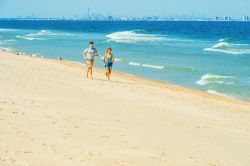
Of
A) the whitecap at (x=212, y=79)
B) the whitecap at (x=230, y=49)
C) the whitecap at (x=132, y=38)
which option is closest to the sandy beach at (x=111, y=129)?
the whitecap at (x=212, y=79)

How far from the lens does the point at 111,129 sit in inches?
382

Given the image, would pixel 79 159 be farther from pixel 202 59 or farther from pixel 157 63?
pixel 202 59

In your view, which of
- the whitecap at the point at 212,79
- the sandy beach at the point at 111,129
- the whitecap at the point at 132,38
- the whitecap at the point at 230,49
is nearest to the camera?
the sandy beach at the point at 111,129

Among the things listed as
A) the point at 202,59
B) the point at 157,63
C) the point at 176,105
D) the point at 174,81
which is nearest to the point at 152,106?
the point at 176,105

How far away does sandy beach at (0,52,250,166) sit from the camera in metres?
7.78

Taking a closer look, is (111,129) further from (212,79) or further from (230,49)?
(230,49)

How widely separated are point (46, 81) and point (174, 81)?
9232 mm

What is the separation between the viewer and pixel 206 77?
1012 inches

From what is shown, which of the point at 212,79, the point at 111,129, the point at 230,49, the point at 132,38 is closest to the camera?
the point at 111,129

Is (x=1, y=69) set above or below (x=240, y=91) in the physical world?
above

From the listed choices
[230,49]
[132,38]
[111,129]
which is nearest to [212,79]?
[111,129]

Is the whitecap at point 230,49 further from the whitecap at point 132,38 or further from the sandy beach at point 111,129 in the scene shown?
the sandy beach at point 111,129

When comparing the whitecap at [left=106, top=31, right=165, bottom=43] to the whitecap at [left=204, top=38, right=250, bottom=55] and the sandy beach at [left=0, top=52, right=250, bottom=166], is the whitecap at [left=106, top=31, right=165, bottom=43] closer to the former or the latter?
the whitecap at [left=204, top=38, right=250, bottom=55]

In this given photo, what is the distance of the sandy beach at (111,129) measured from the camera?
778cm
